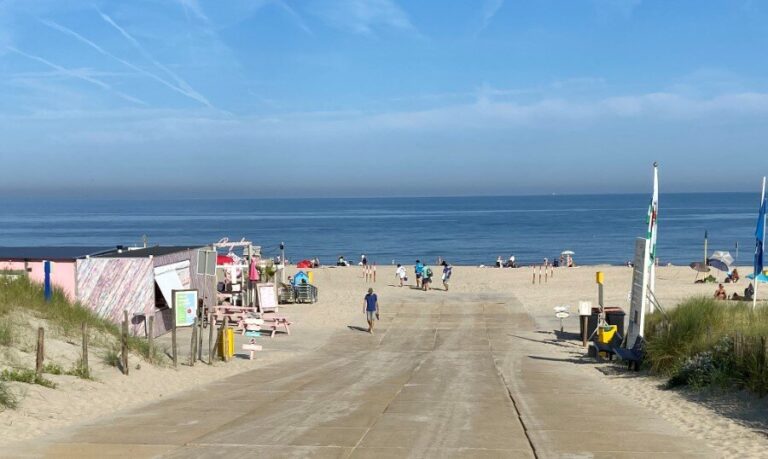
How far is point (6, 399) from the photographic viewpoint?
39.1 feet

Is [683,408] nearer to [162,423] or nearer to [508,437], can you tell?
[508,437]

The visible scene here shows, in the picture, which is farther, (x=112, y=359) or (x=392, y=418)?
(x=112, y=359)

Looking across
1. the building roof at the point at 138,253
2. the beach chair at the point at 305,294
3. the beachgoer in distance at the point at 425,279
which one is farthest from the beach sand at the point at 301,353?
the building roof at the point at 138,253

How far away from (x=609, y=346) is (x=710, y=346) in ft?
14.5

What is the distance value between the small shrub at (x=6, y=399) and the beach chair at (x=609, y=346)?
487 inches

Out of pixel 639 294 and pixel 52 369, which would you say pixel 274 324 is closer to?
pixel 52 369

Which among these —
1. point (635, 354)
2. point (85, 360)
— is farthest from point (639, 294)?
point (85, 360)

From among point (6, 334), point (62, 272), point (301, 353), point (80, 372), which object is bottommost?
point (301, 353)

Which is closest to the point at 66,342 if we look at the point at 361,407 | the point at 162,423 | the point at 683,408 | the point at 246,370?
the point at 246,370

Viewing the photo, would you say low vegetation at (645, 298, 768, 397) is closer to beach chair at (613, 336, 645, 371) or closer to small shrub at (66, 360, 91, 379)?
beach chair at (613, 336, 645, 371)

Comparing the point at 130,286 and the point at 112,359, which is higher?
the point at 130,286

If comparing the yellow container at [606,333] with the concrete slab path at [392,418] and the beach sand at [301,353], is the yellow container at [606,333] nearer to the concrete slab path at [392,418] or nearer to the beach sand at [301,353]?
the beach sand at [301,353]

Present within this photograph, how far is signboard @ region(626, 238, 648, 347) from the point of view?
59.2 feet

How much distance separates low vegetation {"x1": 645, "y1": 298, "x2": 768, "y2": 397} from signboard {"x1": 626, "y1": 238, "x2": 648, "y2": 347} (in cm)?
35
